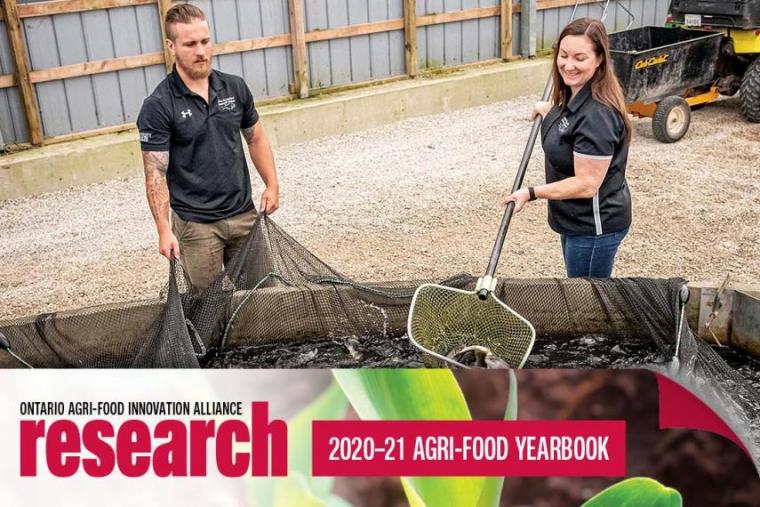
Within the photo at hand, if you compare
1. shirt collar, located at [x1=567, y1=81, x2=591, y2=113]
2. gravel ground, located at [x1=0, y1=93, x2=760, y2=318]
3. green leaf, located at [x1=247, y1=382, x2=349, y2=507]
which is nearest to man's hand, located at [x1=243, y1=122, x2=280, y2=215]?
shirt collar, located at [x1=567, y1=81, x2=591, y2=113]

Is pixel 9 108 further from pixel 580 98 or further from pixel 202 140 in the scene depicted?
Answer: pixel 580 98

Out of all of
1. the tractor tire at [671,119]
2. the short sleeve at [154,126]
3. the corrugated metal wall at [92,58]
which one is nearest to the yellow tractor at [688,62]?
the tractor tire at [671,119]

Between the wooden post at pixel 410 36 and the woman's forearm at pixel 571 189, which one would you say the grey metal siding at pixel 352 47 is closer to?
the wooden post at pixel 410 36

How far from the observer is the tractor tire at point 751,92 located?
9383 millimetres

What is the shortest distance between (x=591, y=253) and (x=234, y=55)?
637 cm

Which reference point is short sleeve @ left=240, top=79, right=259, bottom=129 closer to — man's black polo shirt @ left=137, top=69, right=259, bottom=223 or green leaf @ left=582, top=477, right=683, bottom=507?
man's black polo shirt @ left=137, top=69, right=259, bottom=223

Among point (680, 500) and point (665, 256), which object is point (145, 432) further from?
point (665, 256)

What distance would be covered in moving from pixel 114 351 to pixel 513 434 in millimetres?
2339

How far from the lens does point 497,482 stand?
226cm

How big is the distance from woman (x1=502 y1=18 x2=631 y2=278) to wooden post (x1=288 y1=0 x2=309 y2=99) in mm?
6218

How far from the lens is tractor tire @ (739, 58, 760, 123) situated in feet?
30.8

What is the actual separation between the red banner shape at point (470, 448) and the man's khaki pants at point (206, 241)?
2276 millimetres

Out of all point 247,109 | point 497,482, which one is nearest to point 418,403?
point 497,482

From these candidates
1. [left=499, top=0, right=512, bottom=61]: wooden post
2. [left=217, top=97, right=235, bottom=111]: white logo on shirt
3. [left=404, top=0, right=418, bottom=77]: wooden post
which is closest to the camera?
[left=217, top=97, right=235, bottom=111]: white logo on shirt
